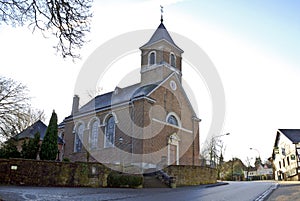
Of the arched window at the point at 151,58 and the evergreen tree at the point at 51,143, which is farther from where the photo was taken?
the arched window at the point at 151,58

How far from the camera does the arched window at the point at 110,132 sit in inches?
1111

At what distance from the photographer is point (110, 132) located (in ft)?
94.5

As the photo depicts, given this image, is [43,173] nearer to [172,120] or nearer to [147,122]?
[147,122]

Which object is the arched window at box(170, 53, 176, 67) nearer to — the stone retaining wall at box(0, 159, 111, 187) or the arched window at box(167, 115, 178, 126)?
the arched window at box(167, 115, 178, 126)

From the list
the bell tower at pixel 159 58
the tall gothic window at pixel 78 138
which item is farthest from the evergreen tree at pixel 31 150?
the bell tower at pixel 159 58

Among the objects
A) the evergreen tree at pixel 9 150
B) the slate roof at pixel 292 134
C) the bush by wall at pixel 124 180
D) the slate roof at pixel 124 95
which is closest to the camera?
the bush by wall at pixel 124 180

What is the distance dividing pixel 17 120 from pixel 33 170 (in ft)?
20.2

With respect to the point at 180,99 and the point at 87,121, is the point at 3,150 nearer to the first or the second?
the point at 87,121

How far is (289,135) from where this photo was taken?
47688 millimetres

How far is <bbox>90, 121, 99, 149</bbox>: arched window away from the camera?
3041 cm

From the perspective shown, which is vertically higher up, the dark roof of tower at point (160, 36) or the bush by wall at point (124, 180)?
the dark roof of tower at point (160, 36)

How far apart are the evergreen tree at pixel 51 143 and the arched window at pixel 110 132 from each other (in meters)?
5.90

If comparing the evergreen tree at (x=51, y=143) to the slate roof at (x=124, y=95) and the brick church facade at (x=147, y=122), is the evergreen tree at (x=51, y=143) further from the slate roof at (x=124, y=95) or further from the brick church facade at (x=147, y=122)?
the slate roof at (x=124, y=95)

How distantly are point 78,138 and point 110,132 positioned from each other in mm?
5888
